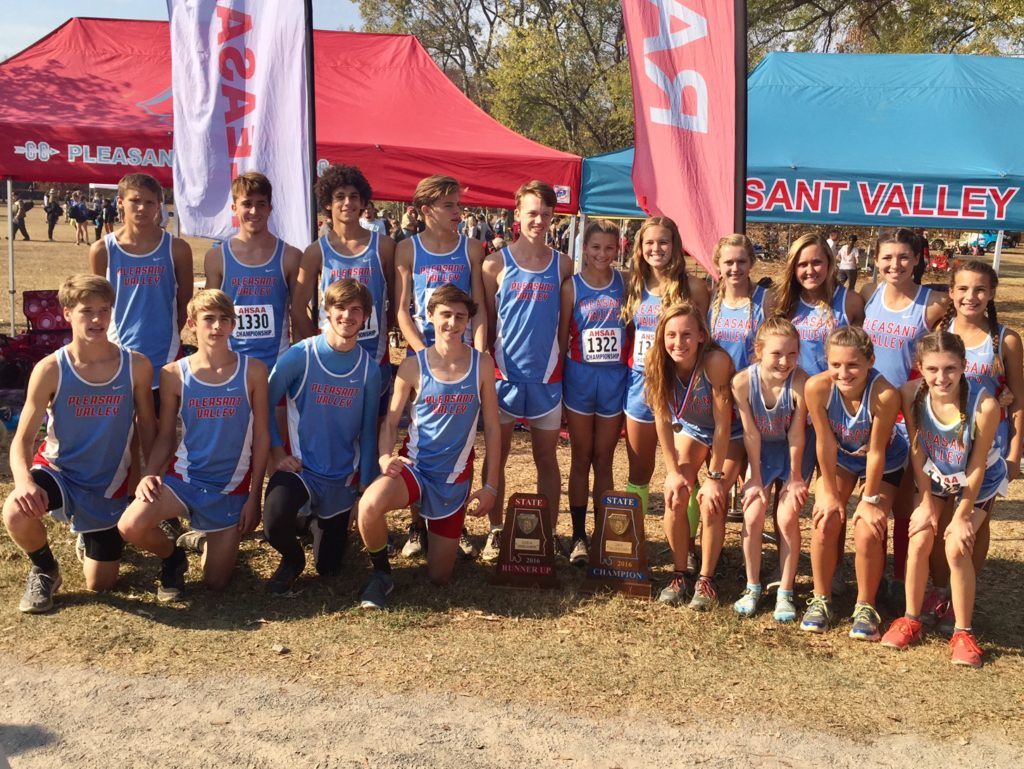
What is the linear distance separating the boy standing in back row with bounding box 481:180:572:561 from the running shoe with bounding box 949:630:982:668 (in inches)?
72.4

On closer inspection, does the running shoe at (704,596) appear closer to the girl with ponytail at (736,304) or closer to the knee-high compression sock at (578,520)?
the knee-high compression sock at (578,520)

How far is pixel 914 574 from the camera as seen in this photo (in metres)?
3.92

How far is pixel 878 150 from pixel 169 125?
6324 mm

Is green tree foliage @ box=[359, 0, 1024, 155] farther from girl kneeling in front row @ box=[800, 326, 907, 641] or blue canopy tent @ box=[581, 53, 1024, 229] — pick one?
girl kneeling in front row @ box=[800, 326, 907, 641]

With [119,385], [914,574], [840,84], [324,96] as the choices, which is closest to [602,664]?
[914,574]

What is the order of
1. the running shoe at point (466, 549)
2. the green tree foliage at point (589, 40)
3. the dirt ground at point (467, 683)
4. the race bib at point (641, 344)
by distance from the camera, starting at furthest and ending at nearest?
the green tree foliage at point (589, 40), the running shoe at point (466, 549), the race bib at point (641, 344), the dirt ground at point (467, 683)

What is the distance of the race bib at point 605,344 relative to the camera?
15.1ft

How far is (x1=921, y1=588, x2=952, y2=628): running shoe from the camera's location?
4.13 meters

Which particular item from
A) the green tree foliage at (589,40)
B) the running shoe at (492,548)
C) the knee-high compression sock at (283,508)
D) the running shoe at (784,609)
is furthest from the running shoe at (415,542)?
the green tree foliage at (589,40)

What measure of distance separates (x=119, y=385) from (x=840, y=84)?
8244 millimetres

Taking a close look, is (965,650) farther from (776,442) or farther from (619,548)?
(619,548)

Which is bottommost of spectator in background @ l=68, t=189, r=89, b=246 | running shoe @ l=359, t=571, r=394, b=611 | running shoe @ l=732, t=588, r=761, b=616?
running shoe @ l=732, t=588, r=761, b=616

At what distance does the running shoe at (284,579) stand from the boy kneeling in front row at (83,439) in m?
0.70

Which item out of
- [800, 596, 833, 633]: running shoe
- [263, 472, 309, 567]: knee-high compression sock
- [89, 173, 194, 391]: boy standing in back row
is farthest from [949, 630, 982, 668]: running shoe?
[89, 173, 194, 391]: boy standing in back row
